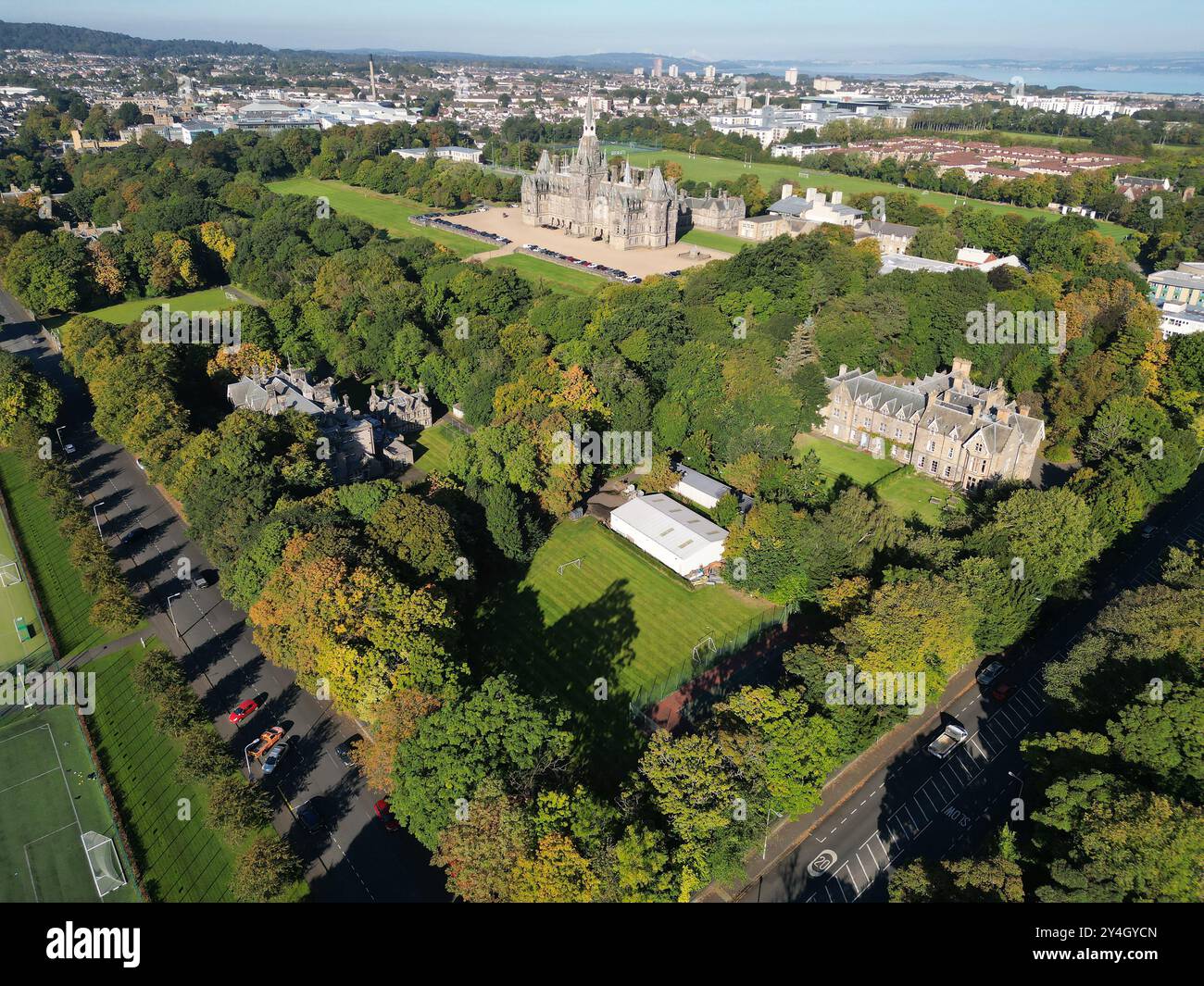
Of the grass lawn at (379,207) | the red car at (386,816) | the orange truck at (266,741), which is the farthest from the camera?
the grass lawn at (379,207)

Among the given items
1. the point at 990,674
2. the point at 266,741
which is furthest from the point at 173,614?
the point at 990,674

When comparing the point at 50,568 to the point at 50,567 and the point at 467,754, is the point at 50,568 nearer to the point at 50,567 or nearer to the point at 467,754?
the point at 50,567

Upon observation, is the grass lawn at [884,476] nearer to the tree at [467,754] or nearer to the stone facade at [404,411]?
the stone facade at [404,411]

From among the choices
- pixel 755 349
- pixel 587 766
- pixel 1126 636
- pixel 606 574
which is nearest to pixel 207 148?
pixel 755 349

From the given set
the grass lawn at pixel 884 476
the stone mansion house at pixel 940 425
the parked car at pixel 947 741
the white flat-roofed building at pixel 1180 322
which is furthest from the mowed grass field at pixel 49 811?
the white flat-roofed building at pixel 1180 322

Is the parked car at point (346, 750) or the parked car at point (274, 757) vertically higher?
the parked car at point (274, 757)
